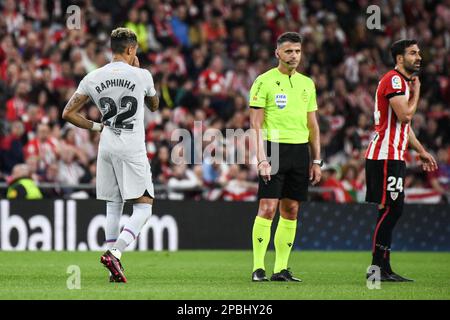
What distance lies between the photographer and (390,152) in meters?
10.6

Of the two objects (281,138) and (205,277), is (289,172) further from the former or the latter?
(205,277)

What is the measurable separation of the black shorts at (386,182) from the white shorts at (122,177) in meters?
2.25

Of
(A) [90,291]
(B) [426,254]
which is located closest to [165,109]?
(B) [426,254]

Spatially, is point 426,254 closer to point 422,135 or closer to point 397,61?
point 422,135

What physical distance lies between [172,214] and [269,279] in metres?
7.12

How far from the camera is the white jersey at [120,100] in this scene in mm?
9875

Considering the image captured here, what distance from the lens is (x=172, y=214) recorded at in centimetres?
1775

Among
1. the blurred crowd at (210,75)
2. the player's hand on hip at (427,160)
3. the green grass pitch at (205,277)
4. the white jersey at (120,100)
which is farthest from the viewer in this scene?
→ the blurred crowd at (210,75)

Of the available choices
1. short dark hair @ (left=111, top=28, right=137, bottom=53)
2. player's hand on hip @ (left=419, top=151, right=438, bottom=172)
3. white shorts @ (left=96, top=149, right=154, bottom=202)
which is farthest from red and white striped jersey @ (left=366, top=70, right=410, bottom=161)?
short dark hair @ (left=111, top=28, right=137, bottom=53)

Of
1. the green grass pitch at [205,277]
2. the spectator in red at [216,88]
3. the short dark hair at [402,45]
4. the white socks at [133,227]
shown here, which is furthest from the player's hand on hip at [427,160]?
the spectator in red at [216,88]

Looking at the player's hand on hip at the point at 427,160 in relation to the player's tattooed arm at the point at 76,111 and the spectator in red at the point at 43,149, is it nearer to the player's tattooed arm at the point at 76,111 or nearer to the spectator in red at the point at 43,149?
the player's tattooed arm at the point at 76,111

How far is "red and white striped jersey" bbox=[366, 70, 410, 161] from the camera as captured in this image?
1062 centimetres

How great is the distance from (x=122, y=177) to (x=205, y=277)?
1.82 meters
